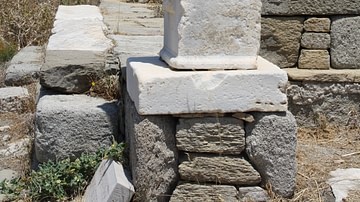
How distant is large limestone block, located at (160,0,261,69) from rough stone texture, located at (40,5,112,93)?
1157 millimetres

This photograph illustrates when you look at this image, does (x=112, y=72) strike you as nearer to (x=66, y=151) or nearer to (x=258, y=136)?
(x=66, y=151)

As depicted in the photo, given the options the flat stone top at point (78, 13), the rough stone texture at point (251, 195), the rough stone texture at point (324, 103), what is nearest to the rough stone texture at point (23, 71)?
the flat stone top at point (78, 13)

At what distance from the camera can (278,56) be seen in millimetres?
5270

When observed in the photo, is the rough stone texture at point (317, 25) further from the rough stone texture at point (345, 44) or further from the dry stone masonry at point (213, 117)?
the dry stone masonry at point (213, 117)

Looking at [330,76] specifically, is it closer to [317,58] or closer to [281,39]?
[317,58]

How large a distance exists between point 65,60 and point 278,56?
166 centimetres

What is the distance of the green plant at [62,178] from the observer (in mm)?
4125

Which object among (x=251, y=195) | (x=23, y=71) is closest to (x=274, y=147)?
(x=251, y=195)

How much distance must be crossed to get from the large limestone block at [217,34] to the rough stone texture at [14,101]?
8.86 ft

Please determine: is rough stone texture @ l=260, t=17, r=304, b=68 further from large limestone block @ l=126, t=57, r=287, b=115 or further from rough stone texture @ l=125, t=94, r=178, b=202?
rough stone texture @ l=125, t=94, r=178, b=202

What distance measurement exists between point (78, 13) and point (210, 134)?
3.99 m

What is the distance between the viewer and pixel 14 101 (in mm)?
6055

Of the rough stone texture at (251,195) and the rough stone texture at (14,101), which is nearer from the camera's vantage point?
the rough stone texture at (251,195)

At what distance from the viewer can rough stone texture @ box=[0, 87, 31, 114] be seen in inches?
237
